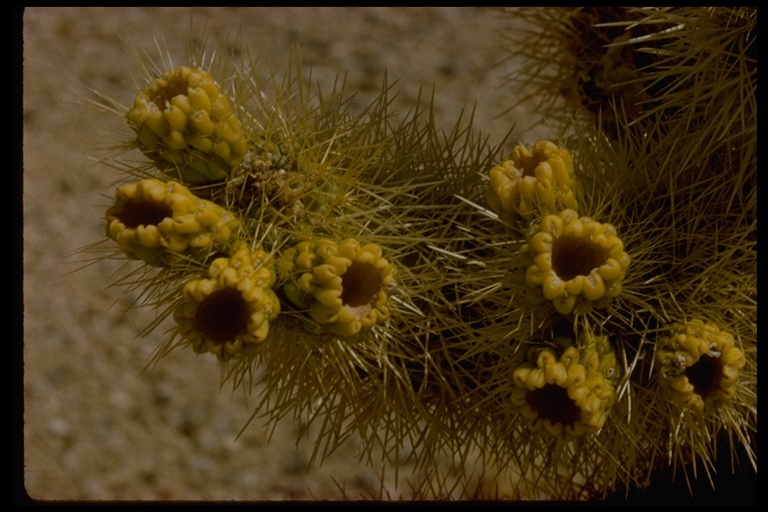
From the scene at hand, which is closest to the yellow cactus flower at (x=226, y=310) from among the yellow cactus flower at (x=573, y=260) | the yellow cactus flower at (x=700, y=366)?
the yellow cactus flower at (x=573, y=260)

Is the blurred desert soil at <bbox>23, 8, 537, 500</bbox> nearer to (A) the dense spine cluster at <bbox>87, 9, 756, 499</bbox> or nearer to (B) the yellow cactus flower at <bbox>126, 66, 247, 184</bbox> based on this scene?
(A) the dense spine cluster at <bbox>87, 9, 756, 499</bbox>

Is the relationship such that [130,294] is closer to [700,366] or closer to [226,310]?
[226,310]

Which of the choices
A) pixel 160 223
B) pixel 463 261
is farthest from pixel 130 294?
pixel 160 223

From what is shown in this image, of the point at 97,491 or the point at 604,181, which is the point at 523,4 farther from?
the point at 97,491

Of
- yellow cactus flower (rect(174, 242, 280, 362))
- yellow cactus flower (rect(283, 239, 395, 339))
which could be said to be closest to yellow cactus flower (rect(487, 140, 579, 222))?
yellow cactus flower (rect(283, 239, 395, 339))

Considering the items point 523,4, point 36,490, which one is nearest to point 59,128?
point 36,490

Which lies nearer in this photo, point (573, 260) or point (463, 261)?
point (573, 260)

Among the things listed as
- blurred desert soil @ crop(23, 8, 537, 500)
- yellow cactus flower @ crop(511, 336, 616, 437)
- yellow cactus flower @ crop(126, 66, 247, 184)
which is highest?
yellow cactus flower @ crop(126, 66, 247, 184)

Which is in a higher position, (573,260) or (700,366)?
(573,260)
